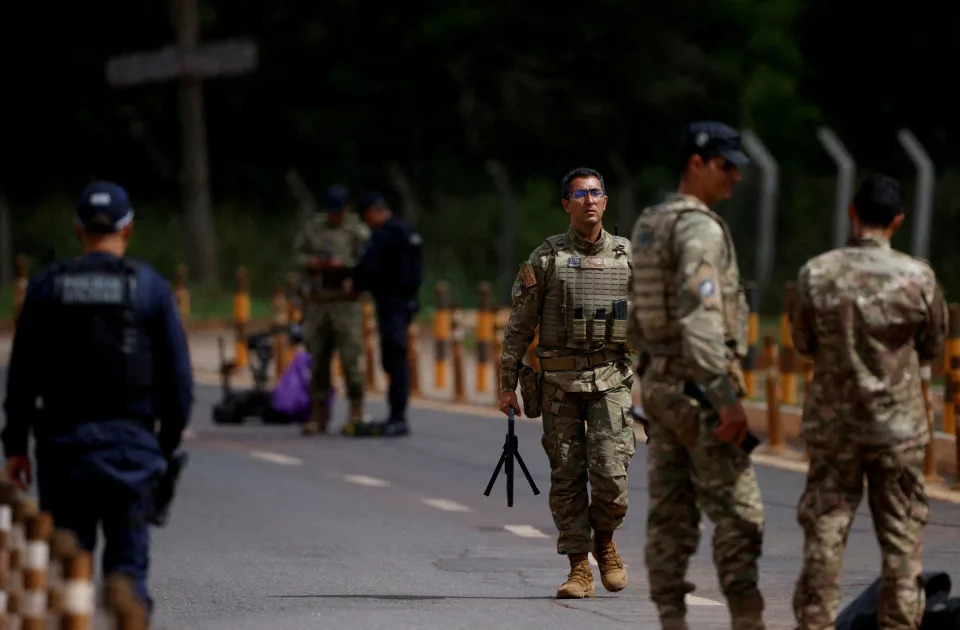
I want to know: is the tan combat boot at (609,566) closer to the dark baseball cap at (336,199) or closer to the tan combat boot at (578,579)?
the tan combat boot at (578,579)

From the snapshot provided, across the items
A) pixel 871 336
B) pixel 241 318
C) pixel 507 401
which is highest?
pixel 871 336

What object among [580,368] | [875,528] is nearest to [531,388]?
[580,368]

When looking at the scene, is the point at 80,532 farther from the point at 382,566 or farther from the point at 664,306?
the point at 382,566

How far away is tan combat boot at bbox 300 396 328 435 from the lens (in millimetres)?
19375

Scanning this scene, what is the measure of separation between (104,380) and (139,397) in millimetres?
131

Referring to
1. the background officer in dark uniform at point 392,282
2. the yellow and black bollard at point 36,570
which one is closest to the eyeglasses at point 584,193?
the yellow and black bollard at point 36,570

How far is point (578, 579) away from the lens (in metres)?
10.6

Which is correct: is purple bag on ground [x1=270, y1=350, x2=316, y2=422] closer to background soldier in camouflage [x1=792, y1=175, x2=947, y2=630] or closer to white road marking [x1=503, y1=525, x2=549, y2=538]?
white road marking [x1=503, y1=525, x2=549, y2=538]

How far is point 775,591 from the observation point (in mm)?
11133

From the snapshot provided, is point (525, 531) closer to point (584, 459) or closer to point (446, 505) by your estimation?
point (446, 505)

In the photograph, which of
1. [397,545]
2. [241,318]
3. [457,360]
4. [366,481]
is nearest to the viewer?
[397,545]

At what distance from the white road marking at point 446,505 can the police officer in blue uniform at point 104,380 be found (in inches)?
259

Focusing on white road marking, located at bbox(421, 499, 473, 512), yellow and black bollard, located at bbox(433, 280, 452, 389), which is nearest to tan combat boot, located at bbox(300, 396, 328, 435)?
yellow and black bollard, located at bbox(433, 280, 452, 389)

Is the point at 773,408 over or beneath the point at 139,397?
beneath
